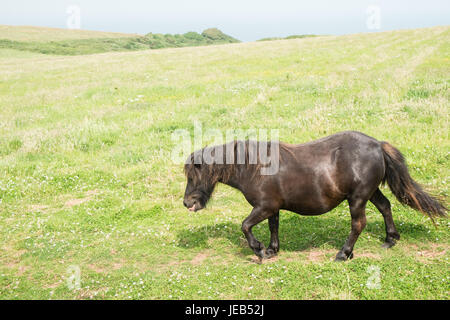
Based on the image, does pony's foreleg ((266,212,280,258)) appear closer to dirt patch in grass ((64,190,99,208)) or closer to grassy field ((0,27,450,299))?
grassy field ((0,27,450,299))

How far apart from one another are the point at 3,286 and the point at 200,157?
409 cm

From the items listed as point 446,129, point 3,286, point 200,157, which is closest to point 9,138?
point 3,286

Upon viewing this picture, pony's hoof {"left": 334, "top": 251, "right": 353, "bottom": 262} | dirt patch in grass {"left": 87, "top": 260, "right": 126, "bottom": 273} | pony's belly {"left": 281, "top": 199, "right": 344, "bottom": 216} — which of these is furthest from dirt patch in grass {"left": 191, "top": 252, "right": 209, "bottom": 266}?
pony's hoof {"left": 334, "top": 251, "right": 353, "bottom": 262}

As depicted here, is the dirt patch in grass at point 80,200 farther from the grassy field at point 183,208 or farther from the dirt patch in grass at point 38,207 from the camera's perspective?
the dirt patch in grass at point 38,207

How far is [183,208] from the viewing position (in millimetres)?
9242

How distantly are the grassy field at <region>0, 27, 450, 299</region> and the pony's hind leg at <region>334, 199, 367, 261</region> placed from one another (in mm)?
283

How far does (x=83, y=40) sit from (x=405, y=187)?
3177 inches

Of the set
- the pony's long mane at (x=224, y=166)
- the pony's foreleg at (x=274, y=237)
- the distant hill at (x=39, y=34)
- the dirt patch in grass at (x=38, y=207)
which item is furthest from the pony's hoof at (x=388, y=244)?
the distant hill at (x=39, y=34)

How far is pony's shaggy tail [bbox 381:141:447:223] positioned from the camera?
667cm

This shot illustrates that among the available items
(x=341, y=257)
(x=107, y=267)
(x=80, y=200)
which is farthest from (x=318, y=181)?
(x=80, y=200)

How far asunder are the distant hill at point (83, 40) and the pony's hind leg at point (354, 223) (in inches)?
2426

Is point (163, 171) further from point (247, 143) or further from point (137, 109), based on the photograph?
point (137, 109)

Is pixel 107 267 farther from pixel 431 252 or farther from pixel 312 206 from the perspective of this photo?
pixel 431 252

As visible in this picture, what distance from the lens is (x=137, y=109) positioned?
18.5 m
